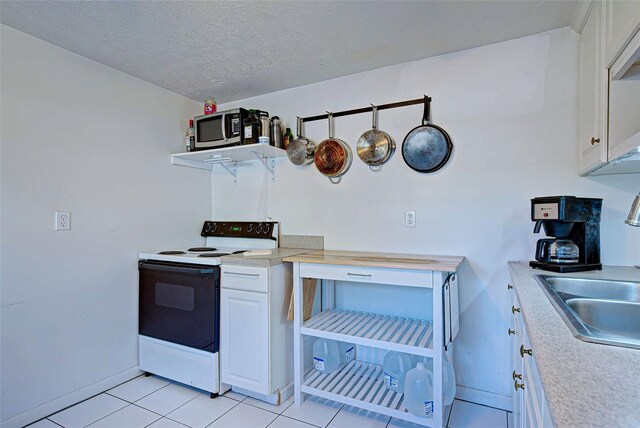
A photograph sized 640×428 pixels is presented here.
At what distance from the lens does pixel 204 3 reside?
1.53 meters

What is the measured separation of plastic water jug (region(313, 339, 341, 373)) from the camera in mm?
2115

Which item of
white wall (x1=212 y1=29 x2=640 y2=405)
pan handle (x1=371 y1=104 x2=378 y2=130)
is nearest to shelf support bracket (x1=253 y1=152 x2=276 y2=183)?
white wall (x1=212 y1=29 x2=640 y2=405)

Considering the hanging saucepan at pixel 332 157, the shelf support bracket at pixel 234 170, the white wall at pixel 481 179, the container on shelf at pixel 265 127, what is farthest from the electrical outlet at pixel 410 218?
the shelf support bracket at pixel 234 170

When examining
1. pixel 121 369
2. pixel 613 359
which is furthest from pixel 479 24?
pixel 121 369

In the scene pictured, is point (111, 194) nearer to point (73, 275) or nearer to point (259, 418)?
point (73, 275)

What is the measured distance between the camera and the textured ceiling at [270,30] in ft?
5.16

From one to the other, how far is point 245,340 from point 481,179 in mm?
1725

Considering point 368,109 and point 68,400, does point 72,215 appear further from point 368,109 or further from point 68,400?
point 368,109

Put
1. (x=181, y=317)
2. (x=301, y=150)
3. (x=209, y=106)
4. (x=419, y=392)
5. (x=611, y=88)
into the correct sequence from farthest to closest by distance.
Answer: (x=209, y=106) < (x=301, y=150) < (x=181, y=317) < (x=419, y=392) < (x=611, y=88)

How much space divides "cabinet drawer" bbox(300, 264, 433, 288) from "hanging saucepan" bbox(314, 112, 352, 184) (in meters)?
0.77

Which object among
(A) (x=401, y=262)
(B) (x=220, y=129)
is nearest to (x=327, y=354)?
(A) (x=401, y=262)

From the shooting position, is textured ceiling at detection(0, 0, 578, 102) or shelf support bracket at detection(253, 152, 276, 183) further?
shelf support bracket at detection(253, 152, 276, 183)

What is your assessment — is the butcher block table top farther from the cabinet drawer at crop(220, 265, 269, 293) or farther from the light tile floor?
the light tile floor

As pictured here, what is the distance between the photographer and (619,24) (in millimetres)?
1113
